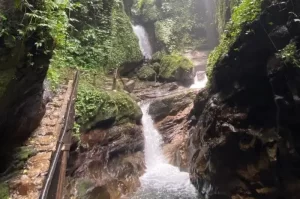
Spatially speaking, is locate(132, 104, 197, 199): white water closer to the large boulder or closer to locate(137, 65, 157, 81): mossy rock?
the large boulder

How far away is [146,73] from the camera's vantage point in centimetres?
1811

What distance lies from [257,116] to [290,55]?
2195 millimetres

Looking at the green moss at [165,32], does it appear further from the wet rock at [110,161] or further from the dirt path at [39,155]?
the dirt path at [39,155]

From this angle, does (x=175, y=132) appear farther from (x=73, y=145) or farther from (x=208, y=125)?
(x=73, y=145)

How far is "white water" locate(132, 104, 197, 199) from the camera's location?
992 cm

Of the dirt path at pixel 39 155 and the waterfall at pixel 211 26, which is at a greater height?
the waterfall at pixel 211 26

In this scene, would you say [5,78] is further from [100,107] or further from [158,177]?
[158,177]

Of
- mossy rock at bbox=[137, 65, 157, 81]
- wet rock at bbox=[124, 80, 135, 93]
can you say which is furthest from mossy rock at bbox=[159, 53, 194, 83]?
wet rock at bbox=[124, 80, 135, 93]

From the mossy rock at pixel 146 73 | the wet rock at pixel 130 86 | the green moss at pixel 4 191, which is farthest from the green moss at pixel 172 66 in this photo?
the green moss at pixel 4 191

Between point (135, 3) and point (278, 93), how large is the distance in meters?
21.5

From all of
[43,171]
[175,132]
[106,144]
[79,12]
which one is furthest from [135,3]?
[43,171]

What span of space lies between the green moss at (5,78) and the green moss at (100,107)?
189 inches

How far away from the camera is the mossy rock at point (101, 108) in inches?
388

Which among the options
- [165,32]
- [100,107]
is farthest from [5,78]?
[165,32]
